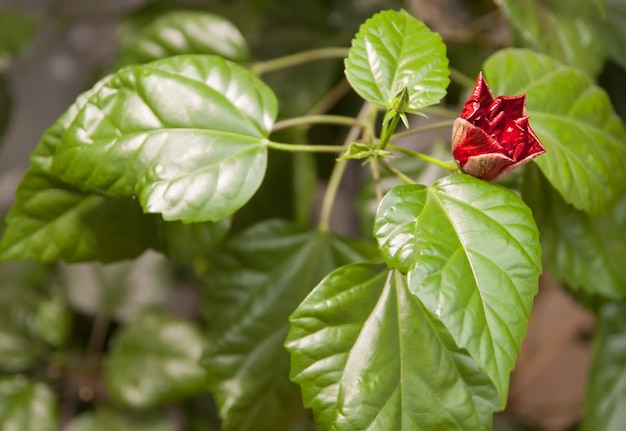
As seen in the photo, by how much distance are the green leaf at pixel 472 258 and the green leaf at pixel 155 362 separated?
0.52 meters

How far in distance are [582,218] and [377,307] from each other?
315mm

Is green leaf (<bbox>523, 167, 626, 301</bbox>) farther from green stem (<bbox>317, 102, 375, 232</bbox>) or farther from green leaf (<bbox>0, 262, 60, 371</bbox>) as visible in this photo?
green leaf (<bbox>0, 262, 60, 371</bbox>)

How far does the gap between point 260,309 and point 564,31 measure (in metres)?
0.52

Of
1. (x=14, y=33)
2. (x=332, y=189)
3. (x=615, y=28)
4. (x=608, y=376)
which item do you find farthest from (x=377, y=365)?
(x=14, y=33)

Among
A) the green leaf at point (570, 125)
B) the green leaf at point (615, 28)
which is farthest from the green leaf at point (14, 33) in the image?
the green leaf at point (615, 28)

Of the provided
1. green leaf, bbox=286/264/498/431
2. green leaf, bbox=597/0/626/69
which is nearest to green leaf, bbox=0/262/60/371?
green leaf, bbox=286/264/498/431

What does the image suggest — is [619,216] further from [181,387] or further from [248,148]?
[181,387]

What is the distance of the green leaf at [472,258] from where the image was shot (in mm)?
448

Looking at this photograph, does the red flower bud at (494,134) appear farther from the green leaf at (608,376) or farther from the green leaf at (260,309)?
the green leaf at (608,376)

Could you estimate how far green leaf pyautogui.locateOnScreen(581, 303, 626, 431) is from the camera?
79 cm

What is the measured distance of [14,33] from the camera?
93 centimetres

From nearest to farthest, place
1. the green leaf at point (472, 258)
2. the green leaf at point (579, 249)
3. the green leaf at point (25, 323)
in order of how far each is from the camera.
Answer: the green leaf at point (472, 258) → the green leaf at point (579, 249) → the green leaf at point (25, 323)

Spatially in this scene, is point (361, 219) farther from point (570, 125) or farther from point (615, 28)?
point (615, 28)

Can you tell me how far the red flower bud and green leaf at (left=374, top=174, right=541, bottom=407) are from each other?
2 cm
